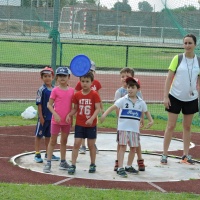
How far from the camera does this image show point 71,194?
26.6 ft

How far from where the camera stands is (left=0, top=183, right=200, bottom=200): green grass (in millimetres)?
7965

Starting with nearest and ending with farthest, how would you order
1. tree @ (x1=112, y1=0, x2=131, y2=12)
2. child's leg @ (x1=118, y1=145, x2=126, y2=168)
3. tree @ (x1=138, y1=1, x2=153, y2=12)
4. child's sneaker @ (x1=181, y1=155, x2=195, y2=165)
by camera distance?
child's leg @ (x1=118, y1=145, x2=126, y2=168) < child's sneaker @ (x1=181, y1=155, x2=195, y2=165) < tree @ (x1=138, y1=1, x2=153, y2=12) < tree @ (x1=112, y1=0, x2=131, y2=12)

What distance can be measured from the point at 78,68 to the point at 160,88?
1516cm

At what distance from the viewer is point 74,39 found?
1956 centimetres

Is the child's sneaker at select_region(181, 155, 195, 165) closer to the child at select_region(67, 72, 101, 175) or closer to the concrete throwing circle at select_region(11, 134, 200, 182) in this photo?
the concrete throwing circle at select_region(11, 134, 200, 182)

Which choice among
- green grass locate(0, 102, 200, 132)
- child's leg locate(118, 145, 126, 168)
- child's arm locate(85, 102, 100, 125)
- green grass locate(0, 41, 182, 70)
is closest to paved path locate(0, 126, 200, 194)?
child's leg locate(118, 145, 126, 168)

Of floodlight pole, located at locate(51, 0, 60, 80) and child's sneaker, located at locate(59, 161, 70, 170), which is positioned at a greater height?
floodlight pole, located at locate(51, 0, 60, 80)

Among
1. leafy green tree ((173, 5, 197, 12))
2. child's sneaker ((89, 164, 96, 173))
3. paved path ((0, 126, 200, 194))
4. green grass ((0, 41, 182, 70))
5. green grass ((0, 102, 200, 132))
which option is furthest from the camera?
green grass ((0, 41, 182, 70))

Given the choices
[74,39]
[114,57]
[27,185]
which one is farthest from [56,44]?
[114,57]

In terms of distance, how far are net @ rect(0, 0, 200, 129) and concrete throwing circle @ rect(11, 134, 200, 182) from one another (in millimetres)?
4722

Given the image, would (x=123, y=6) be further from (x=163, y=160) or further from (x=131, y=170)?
(x=131, y=170)

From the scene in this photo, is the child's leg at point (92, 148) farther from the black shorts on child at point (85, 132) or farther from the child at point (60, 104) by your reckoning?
the child at point (60, 104)

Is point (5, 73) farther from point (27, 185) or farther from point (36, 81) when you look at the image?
point (27, 185)

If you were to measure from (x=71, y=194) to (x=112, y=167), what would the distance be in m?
2.54
